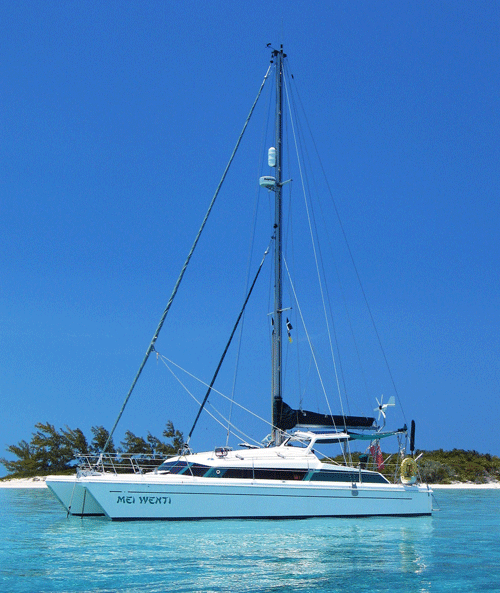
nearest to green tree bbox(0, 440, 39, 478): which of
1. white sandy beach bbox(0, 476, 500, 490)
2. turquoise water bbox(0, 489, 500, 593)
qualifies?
white sandy beach bbox(0, 476, 500, 490)

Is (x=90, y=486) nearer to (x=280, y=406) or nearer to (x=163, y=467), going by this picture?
(x=163, y=467)

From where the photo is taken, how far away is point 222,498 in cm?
1677

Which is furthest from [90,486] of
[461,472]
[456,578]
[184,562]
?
[461,472]

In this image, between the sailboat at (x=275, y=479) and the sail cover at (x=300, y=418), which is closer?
the sailboat at (x=275, y=479)

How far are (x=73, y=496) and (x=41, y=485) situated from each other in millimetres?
24140

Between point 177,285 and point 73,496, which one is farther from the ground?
point 177,285

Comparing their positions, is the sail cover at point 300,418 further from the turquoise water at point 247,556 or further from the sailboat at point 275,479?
the turquoise water at point 247,556

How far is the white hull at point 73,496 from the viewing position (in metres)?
17.7

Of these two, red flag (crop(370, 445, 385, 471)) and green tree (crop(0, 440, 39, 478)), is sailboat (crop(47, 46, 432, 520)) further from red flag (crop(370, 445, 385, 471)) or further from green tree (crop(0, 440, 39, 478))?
green tree (crop(0, 440, 39, 478))

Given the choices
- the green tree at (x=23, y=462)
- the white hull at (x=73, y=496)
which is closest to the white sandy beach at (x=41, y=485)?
the green tree at (x=23, y=462)

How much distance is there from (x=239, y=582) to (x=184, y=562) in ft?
6.14

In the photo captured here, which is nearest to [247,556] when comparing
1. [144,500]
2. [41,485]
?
[144,500]

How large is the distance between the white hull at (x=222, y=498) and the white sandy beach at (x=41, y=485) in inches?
988

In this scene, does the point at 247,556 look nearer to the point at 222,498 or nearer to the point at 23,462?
the point at 222,498
